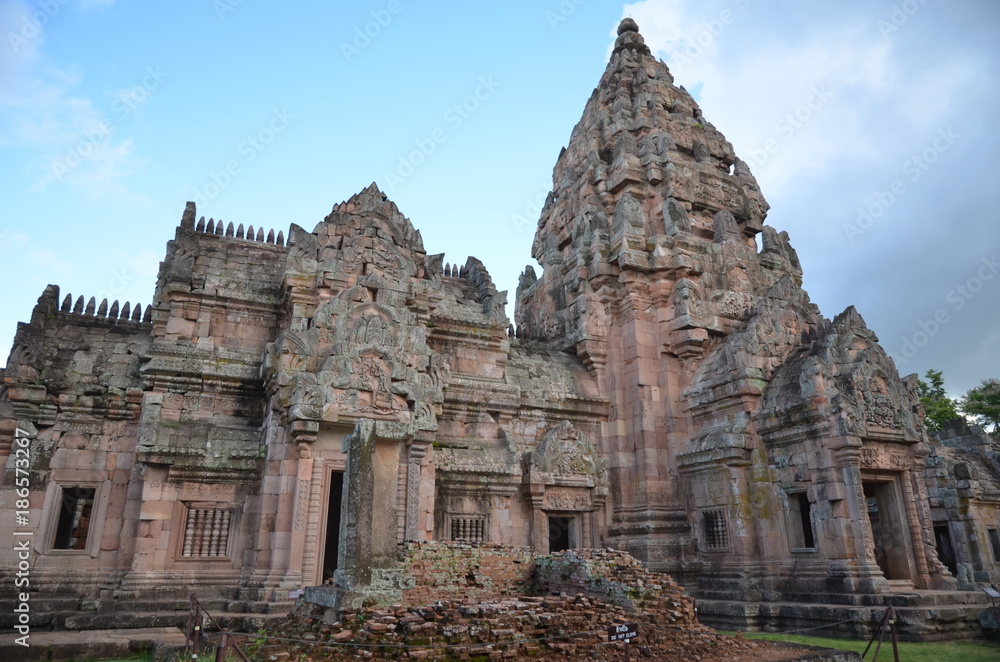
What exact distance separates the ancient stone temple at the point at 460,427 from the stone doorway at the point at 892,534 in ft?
0.19

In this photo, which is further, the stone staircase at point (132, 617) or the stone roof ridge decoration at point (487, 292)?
the stone roof ridge decoration at point (487, 292)

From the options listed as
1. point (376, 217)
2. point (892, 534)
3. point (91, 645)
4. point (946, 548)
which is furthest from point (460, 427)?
point (946, 548)

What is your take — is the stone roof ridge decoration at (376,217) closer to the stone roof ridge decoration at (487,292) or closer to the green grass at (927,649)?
the stone roof ridge decoration at (487,292)

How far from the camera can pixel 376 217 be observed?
1568 centimetres

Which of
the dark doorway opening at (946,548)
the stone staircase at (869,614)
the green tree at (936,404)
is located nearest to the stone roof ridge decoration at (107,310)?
the stone staircase at (869,614)

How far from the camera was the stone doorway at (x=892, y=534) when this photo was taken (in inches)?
550

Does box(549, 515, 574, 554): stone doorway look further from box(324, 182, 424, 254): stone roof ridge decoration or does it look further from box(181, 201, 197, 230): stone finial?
box(181, 201, 197, 230): stone finial

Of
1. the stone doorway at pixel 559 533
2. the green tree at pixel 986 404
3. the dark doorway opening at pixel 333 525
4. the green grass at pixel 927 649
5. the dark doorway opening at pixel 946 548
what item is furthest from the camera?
the green tree at pixel 986 404

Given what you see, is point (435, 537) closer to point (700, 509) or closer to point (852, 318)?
point (700, 509)

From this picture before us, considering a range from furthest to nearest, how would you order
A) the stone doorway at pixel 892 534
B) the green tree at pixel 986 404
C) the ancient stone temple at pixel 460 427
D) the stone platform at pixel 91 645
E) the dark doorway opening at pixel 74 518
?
1. the green tree at pixel 986 404
2. the stone doorway at pixel 892 534
3. the dark doorway opening at pixel 74 518
4. the ancient stone temple at pixel 460 427
5. the stone platform at pixel 91 645

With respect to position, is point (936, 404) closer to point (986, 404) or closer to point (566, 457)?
point (986, 404)

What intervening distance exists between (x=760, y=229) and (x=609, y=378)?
731cm

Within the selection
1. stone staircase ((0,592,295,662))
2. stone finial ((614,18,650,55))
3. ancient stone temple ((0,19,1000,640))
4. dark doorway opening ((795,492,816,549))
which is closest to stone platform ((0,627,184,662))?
stone staircase ((0,592,295,662))

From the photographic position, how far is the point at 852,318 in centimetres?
1541
